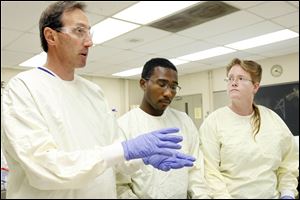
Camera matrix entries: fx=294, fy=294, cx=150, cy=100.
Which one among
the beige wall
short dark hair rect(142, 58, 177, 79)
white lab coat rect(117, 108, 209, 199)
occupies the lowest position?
white lab coat rect(117, 108, 209, 199)

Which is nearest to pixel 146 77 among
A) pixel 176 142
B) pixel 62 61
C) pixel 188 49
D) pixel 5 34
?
pixel 62 61

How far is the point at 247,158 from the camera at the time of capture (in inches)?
54.3

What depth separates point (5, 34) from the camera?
342 cm

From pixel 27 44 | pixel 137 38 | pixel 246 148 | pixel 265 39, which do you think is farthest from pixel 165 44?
pixel 246 148

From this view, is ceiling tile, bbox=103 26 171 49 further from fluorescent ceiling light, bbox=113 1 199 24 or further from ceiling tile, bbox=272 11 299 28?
ceiling tile, bbox=272 11 299 28

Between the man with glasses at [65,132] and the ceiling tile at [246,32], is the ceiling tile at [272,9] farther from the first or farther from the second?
the man with glasses at [65,132]

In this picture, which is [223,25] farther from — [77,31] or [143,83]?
[77,31]

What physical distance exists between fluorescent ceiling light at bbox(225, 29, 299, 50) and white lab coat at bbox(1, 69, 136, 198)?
347 centimetres

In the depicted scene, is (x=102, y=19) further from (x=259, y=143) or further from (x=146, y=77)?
(x=259, y=143)

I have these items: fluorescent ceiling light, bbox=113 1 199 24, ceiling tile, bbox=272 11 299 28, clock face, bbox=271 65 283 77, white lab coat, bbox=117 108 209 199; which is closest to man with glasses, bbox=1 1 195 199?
white lab coat, bbox=117 108 209 199

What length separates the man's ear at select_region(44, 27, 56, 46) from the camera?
980 millimetres

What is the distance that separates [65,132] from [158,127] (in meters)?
0.59

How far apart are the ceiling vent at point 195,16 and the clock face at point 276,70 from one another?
2447mm

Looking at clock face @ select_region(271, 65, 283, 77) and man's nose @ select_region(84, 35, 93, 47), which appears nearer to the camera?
man's nose @ select_region(84, 35, 93, 47)
